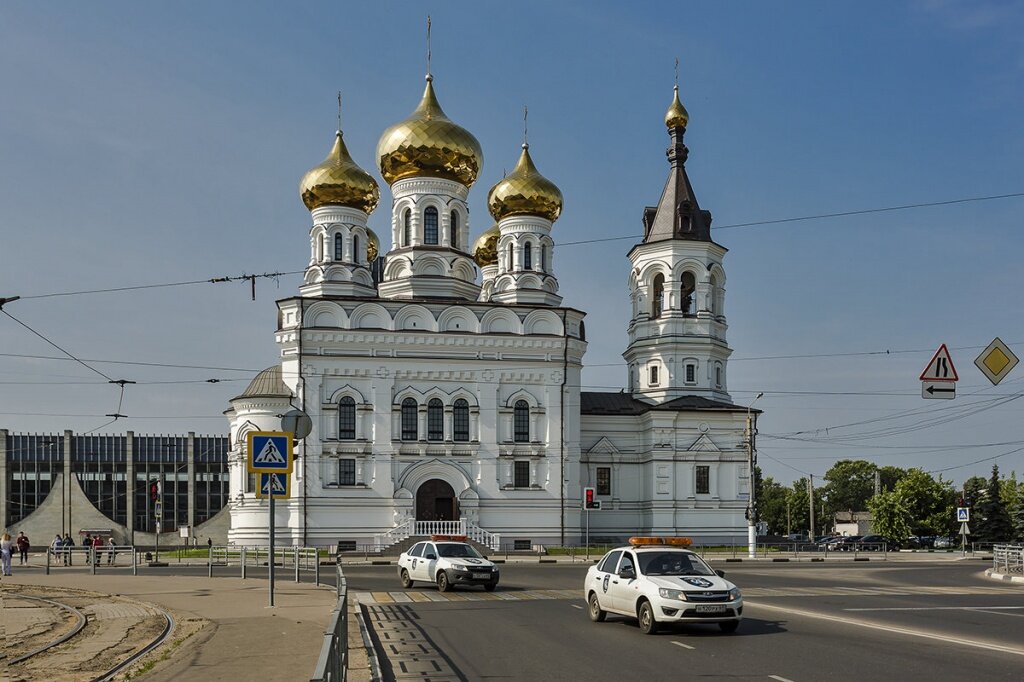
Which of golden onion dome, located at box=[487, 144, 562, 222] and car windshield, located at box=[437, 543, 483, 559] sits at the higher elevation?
golden onion dome, located at box=[487, 144, 562, 222]

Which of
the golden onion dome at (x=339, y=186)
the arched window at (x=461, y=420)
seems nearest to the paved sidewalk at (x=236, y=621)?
the arched window at (x=461, y=420)

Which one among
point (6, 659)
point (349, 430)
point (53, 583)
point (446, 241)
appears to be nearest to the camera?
point (6, 659)

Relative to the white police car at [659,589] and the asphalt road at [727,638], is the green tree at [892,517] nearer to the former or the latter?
the asphalt road at [727,638]

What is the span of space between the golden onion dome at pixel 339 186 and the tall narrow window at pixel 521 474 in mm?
15166

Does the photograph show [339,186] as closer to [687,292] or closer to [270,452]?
[687,292]

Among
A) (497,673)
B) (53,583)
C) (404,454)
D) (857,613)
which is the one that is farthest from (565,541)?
(497,673)

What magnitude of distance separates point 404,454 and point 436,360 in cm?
468

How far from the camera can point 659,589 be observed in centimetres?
1667

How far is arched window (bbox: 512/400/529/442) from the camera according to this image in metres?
54.5

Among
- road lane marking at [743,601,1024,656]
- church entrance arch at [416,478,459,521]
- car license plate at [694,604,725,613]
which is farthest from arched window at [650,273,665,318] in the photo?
car license plate at [694,604,725,613]

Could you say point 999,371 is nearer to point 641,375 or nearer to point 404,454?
point 404,454

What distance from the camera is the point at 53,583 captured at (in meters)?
29.5

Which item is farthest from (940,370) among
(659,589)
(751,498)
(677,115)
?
(677,115)

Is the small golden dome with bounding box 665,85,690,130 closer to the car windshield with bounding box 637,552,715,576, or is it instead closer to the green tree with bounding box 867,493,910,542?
the green tree with bounding box 867,493,910,542
